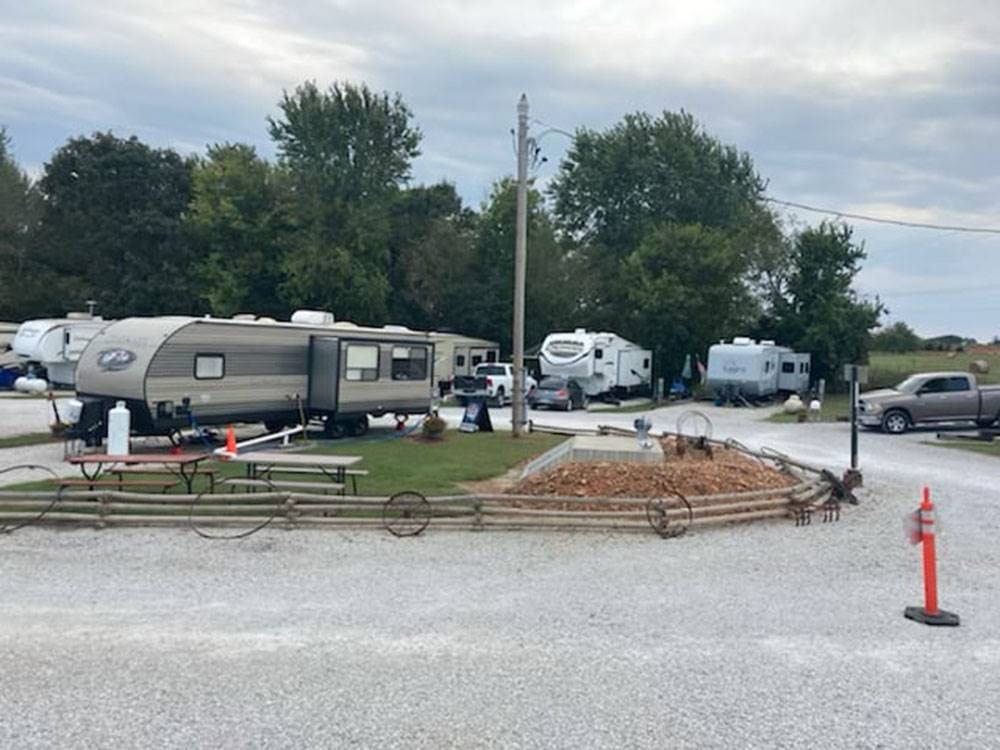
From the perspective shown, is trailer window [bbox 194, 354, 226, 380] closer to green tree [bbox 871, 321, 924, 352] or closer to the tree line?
the tree line

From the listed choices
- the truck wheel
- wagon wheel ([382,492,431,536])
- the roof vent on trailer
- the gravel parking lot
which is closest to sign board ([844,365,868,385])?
the gravel parking lot

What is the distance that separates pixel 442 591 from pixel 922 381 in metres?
20.5

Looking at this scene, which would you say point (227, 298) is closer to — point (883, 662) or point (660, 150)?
point (660, 150)

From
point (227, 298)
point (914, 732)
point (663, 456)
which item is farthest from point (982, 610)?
point (227, 298)

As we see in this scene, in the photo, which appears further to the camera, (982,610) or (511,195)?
(511,195)

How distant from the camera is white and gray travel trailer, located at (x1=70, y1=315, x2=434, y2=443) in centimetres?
1648

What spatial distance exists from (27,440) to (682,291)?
98.4 ft

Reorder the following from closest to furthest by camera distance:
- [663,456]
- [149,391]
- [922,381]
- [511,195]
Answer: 1. [663,456]
2. [149,391]
3. [922,381]
4. [511,195]

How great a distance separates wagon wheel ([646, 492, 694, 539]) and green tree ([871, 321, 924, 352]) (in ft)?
152

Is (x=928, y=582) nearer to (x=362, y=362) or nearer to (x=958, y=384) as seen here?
(x=362, y=362)

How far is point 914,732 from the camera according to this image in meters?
4.84

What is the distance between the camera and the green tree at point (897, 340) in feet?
180

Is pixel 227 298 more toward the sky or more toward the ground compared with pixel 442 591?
more toward the sky

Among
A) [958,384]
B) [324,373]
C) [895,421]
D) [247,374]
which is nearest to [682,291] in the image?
[958,384]
